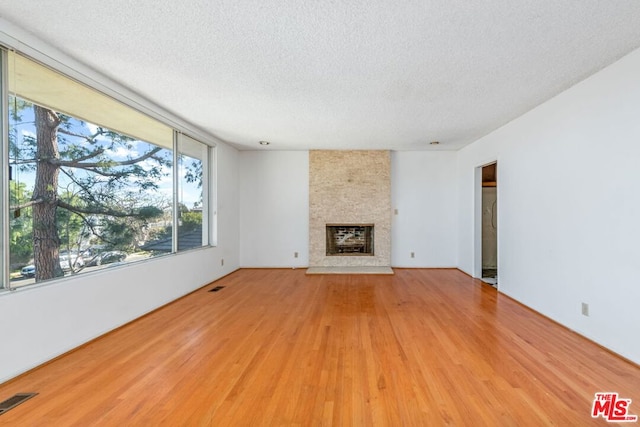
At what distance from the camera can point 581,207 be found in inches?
112

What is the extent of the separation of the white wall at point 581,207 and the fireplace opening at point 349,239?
2.76 metres

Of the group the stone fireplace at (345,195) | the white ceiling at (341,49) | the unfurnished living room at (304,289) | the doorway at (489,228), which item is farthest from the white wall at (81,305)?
the doorway at (489,228)

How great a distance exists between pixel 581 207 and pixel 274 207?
497cm

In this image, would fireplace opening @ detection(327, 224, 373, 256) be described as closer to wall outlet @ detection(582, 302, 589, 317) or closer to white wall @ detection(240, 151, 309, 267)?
white wall @ detection(240, 151, 309, 267)

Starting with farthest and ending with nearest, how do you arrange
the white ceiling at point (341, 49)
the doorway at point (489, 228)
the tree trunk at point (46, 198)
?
the doorway at point (489, 228), the tree trunk at point (46, 198), the white ceiling at point (341, 49)

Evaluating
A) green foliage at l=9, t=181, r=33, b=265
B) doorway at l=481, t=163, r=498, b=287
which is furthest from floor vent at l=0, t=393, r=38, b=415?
doorway at l=481, t=163, r=498, b=287

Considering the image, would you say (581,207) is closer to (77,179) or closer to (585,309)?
(585,309)

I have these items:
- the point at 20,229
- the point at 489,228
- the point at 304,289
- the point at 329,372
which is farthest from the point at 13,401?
the point at 489,228

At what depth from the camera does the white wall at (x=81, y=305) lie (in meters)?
2.08

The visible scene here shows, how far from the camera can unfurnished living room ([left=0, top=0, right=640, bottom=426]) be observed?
1.86 metres

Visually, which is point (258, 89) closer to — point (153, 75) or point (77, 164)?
point (153, 75)

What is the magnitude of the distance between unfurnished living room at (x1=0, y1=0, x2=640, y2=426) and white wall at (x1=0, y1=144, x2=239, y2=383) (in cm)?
2

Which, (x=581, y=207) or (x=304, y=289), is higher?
(x=581, y=207)

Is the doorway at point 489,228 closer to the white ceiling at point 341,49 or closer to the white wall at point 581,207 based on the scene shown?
the white wall at point 581,207
